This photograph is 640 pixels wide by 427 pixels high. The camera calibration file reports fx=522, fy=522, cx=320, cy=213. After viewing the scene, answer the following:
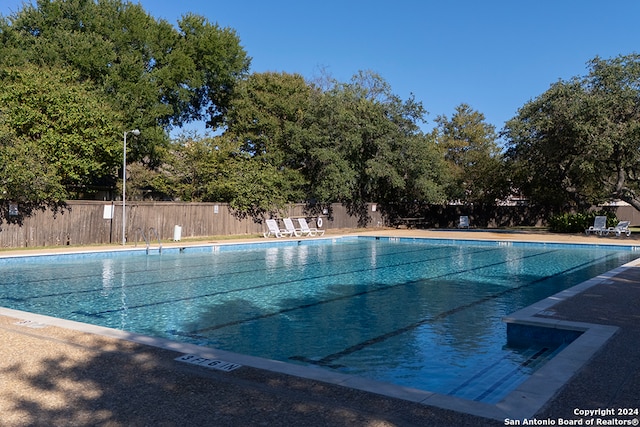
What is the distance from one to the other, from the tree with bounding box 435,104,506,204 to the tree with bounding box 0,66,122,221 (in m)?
21.2

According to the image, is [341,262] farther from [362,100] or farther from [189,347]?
[362,100]

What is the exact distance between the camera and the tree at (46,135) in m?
15.5

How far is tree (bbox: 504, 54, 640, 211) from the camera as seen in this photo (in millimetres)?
21109

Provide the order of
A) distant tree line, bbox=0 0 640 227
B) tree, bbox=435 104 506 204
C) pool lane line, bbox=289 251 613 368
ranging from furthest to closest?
tree, bbox=435 104 506 204
distant tree line, bbox=0 0 640 227
pool lane line, bbox=289 251 613 368

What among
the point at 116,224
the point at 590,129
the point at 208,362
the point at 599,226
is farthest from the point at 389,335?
the point at 599,226

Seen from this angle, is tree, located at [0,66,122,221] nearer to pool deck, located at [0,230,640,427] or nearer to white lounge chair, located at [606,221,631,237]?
pool deck, located at [0,230,640,427]

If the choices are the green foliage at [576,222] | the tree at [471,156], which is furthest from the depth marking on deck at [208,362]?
the tree at [471,156]

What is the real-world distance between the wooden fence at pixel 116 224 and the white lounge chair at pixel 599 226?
14575 millimetres

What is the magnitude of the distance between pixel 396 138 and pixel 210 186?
10.7m

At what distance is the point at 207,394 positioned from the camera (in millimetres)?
3854

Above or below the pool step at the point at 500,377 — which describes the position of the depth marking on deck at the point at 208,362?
above

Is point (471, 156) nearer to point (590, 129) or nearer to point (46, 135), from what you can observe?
point (590, 129)

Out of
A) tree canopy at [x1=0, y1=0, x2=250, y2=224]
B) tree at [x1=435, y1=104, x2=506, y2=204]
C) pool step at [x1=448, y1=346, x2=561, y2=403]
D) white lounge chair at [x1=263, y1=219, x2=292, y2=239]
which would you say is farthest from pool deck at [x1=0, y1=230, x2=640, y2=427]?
tree at [x1=435, y1=104, x2=506, y2=204]

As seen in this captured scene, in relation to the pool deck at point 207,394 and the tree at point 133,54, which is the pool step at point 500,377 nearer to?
the pool deck at point 207,394
